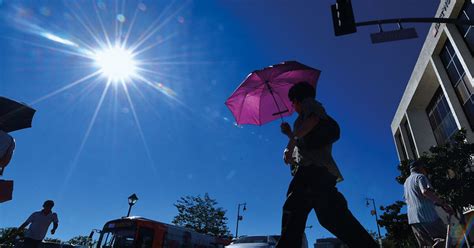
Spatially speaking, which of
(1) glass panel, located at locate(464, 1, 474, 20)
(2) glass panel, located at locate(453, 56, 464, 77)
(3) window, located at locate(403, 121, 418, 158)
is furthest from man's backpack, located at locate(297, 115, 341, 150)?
(3) window, located at locate(403, 121, 418, 158)

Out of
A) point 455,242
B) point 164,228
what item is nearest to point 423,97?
point 164,228

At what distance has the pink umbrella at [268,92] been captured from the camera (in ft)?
12.3

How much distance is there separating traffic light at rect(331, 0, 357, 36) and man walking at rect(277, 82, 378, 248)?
6570 millimetres

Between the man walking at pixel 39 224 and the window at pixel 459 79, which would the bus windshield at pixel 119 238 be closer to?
the man walking at pixel 39 224

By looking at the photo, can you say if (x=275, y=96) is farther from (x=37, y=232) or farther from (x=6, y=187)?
(x=37, y=232)

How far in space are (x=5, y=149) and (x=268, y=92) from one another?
3.13 m

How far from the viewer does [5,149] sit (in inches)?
115

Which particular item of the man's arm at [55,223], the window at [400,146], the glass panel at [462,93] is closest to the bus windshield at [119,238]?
the man's arm at [55,223]

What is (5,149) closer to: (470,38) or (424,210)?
(424,210)

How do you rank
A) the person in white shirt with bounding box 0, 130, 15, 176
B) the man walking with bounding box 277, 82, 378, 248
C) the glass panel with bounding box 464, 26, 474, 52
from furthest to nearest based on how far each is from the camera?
the glass panel with bounding box 464, 26, 474, 52
the person in white shirt with bounding box 0, 130, 15, 176
the man walking with bounding box 277, 82, 378, 248

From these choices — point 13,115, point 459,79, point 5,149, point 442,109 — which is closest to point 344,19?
point 13,115

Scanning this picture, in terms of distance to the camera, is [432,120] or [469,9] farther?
[432,120]

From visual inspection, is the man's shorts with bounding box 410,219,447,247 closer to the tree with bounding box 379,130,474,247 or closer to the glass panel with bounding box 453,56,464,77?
the tree with bounding box 379,130,474,247

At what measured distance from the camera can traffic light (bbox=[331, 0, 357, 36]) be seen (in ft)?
26.0
